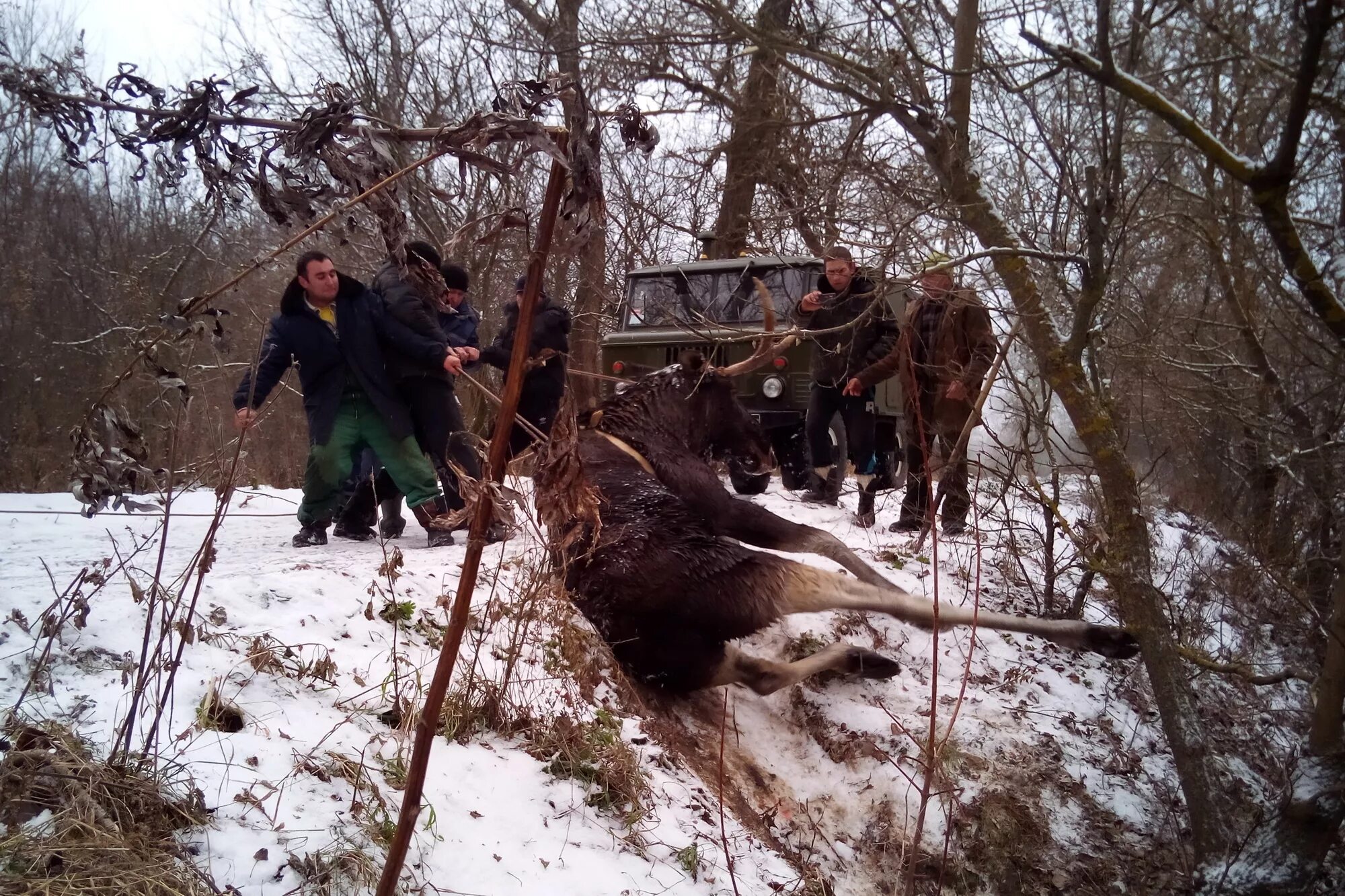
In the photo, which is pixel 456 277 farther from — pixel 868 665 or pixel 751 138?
pixel 751 138

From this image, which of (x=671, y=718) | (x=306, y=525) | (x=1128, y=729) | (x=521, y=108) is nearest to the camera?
(x=521, y=108)

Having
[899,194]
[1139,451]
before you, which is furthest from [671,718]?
[1139,451]

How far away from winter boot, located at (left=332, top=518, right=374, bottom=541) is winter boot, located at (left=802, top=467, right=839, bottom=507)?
139 inches

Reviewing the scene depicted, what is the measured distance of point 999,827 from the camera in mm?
3734

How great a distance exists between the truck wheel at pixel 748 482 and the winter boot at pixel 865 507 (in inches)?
28.7

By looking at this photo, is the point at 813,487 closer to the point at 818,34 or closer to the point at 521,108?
the point at 818,34

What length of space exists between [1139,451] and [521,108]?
5.50 metres

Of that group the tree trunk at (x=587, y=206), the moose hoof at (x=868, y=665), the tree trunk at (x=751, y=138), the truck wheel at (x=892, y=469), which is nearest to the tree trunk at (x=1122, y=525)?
the moose hoof at (x=868, y=665)

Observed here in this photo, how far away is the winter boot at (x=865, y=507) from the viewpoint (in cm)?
636

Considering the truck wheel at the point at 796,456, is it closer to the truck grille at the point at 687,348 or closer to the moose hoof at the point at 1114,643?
the truck grille at the point at 687,348

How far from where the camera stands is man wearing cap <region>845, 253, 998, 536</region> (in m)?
5.17

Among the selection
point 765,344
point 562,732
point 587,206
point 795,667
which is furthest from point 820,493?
point 587,206

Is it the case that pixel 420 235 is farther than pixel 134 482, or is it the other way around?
pixel 420 235

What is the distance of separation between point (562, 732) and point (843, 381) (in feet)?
13.1
